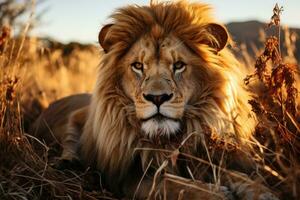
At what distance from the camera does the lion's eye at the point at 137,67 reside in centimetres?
415

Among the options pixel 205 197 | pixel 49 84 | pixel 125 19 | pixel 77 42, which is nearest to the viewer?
pixel 205 197

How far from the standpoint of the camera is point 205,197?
Result: 10.8 feet

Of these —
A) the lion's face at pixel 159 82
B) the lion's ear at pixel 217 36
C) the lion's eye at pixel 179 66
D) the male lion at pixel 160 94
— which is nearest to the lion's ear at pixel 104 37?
the male lion at pixel 160 94

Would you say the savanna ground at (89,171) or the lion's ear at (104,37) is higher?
the lion's ear at (104,37)

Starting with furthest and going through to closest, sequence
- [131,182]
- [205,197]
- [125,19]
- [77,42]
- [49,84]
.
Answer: [77,42] → [49,84] → [125,19] → [131,182] → [205,197]

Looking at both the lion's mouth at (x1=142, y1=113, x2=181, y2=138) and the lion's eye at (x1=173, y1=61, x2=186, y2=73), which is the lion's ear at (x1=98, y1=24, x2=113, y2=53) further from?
the lion's mouth at (x1=142, y1=113, x2=181, y2=138)

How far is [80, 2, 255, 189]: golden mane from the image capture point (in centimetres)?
411

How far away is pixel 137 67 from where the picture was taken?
4.18 metres

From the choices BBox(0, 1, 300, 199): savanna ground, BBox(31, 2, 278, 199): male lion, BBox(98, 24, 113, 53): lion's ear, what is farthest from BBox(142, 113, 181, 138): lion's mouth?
BBox(98, 24, 113, 53): lion's ear

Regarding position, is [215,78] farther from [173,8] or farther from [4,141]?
[4,141]

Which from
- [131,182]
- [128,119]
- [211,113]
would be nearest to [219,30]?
[211,113]

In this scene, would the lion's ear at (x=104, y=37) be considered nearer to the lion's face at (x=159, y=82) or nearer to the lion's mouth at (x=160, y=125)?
the lion's face at (x=159, y=82)

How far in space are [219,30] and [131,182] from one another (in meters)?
1.23

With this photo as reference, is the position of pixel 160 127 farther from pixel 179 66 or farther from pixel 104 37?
pixel 104 37
